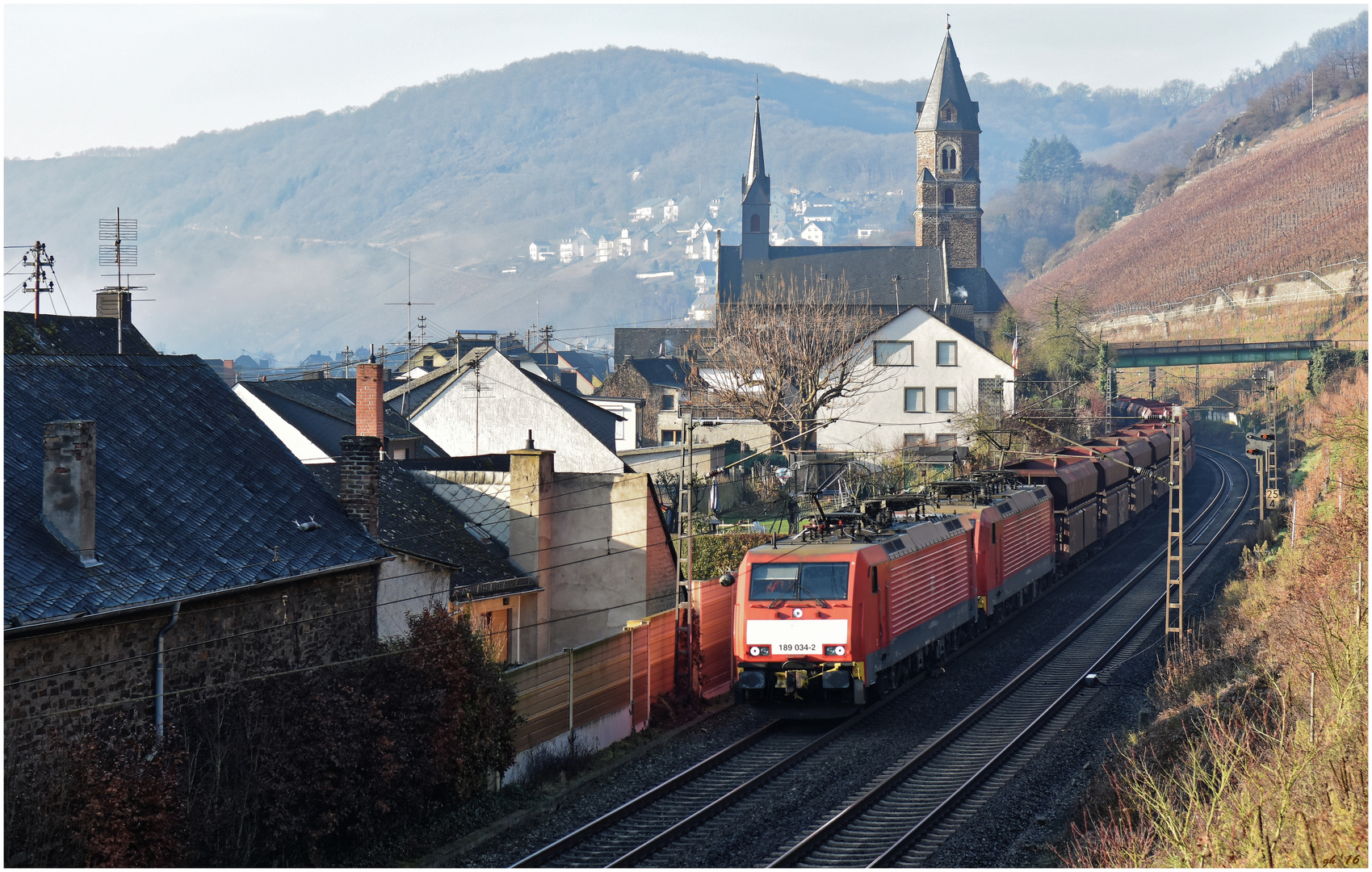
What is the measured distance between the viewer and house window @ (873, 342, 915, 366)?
6562 centimetres

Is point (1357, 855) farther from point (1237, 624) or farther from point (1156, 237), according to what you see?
point (1156, 237)

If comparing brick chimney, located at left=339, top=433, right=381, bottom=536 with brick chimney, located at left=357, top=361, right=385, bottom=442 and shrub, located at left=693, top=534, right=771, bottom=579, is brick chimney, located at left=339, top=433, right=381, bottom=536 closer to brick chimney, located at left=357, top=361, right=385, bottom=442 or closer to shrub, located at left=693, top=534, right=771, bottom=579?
brick chimney, located at left=357, top=361, right=385, bottom=442

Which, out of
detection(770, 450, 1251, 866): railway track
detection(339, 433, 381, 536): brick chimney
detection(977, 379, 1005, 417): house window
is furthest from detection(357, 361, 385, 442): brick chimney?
detection(977, 379, 1005, 417): house window

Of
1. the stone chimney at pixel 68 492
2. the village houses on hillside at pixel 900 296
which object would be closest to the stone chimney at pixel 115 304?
the stone chimney at pixel 68 492

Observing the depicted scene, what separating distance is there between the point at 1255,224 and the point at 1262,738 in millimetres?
115942

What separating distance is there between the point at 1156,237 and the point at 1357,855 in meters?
144

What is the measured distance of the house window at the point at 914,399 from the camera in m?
65.7

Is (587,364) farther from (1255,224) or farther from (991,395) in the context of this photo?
(991,395)

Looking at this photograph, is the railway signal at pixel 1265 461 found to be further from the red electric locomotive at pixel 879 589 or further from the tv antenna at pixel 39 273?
the tv antenna at pixel 39 273

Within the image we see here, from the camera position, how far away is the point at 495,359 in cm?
5034

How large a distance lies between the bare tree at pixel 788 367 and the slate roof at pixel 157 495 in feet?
108

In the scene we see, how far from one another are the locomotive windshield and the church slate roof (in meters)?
107

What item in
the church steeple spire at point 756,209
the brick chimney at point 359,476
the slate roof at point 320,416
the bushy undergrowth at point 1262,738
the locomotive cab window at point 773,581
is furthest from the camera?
the church steeple spire at point 756,209

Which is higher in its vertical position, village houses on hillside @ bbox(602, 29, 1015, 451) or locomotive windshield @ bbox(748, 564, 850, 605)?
village houses on hillside @ bbox(602, 29, 1015, 451)
